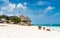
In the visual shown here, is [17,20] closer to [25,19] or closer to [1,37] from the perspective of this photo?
[25,19]

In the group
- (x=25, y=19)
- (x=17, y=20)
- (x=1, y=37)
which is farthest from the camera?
(x=25, y=19)

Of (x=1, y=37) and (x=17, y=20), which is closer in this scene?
(x=1, y=37)

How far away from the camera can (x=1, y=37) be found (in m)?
9.02

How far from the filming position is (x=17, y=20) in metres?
50.4

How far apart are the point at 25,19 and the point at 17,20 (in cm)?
595

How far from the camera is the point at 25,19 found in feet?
183

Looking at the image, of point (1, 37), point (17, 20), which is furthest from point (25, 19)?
point (1, 37)

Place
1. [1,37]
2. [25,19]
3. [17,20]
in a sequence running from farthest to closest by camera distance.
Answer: [25,19] → [17,20] → [1,37]

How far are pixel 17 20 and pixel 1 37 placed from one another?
41423 mm

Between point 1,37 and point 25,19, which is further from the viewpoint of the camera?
point 25,19

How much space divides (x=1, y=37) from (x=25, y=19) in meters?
46.8

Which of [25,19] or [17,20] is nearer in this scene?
[17,20]
